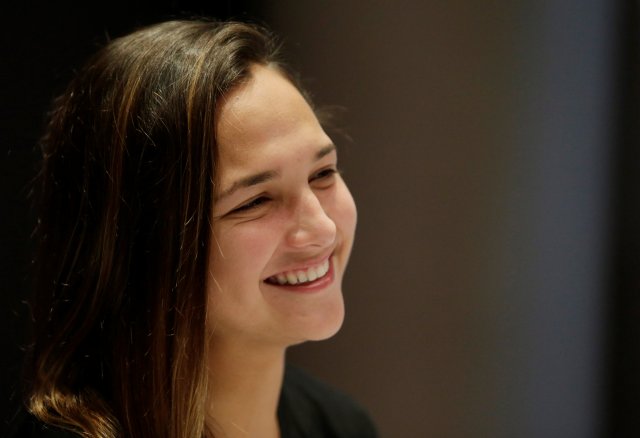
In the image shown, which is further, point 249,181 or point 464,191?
point 464,191

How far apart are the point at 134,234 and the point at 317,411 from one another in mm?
504

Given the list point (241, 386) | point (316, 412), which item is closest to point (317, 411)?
point (316, 412)

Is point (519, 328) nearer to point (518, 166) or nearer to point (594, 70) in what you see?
point (518, 166)

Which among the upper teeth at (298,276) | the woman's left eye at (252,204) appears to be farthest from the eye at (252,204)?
the upper teeth at (298,276)

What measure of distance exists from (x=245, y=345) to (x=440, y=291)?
38cm

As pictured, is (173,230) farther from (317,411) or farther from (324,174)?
(317,411)

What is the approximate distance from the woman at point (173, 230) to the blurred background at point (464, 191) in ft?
0.63

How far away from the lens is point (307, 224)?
969 mm

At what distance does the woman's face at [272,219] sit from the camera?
0.94 metres

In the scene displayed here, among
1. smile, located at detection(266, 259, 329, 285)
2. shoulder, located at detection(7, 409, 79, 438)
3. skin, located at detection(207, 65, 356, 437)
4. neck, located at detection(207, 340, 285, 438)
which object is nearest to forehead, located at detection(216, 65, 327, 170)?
skin, located at detection(207, 65, 356, 437)

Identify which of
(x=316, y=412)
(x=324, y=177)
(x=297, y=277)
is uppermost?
(x=324, y=177)

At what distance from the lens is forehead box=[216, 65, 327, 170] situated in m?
0.94

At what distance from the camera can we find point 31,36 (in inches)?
44.8

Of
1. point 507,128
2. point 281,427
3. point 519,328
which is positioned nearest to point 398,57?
point 507,128
